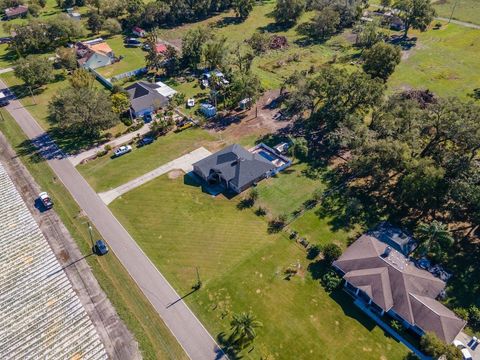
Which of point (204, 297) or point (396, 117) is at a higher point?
point (396, 117)

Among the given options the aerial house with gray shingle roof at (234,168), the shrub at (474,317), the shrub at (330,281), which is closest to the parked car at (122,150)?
the aerial house with gray shingle roof at (234,168)

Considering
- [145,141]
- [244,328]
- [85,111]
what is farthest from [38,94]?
[244,328]

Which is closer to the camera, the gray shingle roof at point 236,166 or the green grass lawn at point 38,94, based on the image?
the gray shingle roof at point 236,166

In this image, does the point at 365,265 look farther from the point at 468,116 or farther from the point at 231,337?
the point at 468,116

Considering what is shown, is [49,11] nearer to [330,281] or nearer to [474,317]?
[330,281]

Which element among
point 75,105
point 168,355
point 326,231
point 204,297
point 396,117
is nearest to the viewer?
point 168,355

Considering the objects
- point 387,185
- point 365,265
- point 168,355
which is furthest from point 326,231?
point 168,355

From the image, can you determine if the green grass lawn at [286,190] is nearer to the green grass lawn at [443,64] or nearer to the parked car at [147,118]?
the parked car at [147,118]
